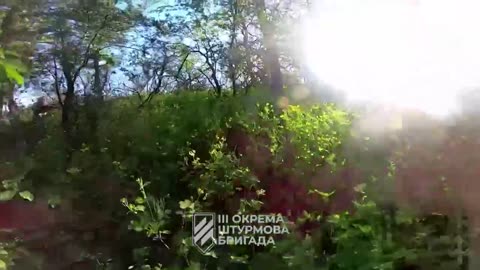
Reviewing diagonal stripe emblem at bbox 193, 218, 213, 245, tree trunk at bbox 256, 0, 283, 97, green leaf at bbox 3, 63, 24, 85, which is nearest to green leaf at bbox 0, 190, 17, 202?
green leaf at bbox 3, 63, 24, 85

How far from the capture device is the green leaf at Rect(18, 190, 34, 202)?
397 cm

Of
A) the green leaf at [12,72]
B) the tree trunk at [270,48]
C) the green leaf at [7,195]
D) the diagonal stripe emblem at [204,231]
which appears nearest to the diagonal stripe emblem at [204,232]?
the diagonal stripe emblem at [204,231]

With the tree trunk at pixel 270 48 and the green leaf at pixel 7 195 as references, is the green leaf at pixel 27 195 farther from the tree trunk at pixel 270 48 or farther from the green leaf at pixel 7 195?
the tree trunk at pixel 270 48

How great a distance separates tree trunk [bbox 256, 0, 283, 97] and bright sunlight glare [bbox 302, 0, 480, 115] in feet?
0.65

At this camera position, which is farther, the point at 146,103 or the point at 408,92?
the point at 146,103

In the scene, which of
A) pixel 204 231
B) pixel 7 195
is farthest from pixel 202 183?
pixel 7 195

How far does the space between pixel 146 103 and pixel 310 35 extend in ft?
3.56

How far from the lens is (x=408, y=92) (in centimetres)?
384

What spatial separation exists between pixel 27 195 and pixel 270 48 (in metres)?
1.69

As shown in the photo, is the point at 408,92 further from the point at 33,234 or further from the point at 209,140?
the point at 33,234

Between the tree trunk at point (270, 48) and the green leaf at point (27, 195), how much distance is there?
1.56m

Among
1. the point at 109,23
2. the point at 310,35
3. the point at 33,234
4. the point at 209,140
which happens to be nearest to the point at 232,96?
the point at 209,140

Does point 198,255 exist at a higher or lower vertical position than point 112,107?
lower

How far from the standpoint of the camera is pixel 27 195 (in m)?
3.97
